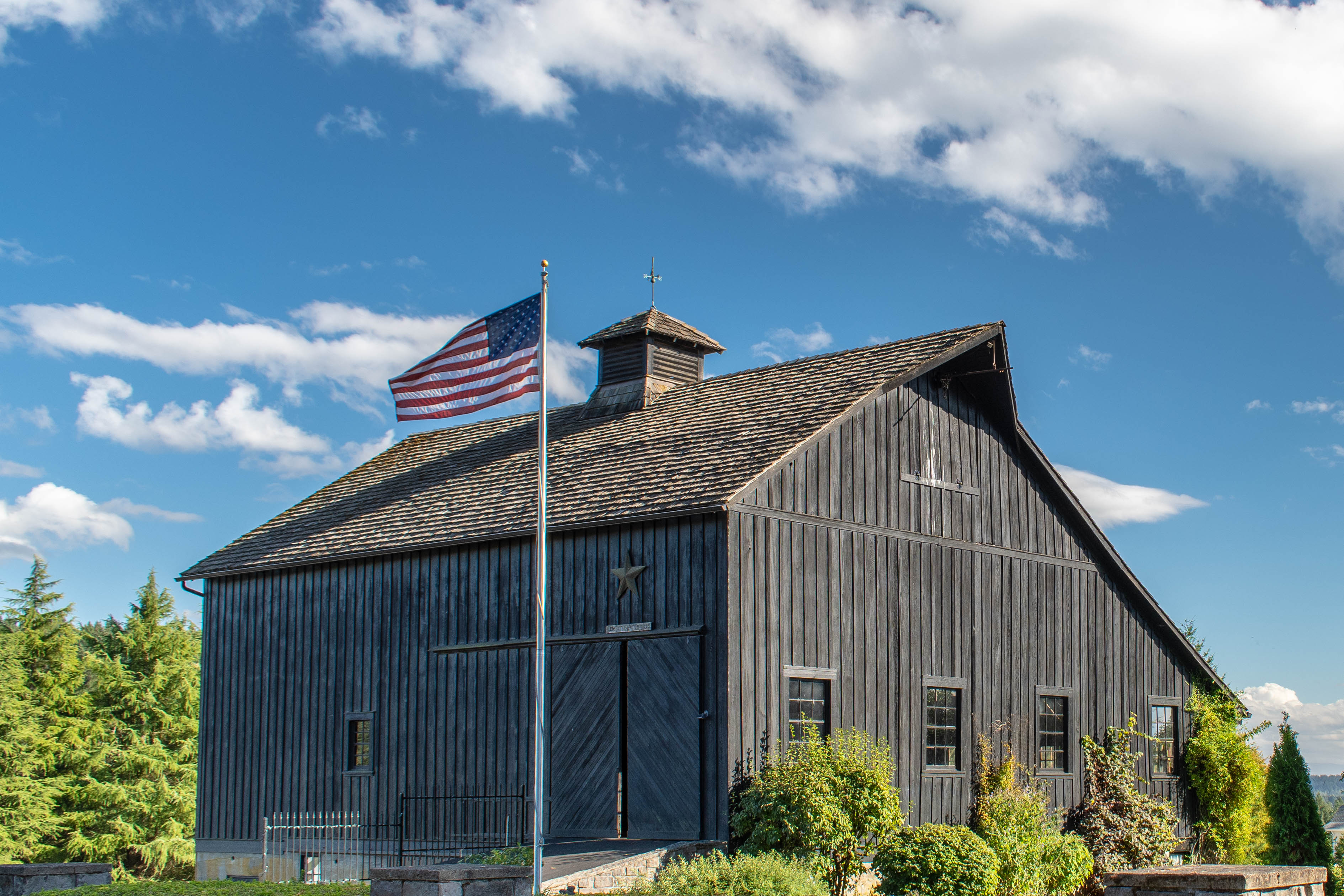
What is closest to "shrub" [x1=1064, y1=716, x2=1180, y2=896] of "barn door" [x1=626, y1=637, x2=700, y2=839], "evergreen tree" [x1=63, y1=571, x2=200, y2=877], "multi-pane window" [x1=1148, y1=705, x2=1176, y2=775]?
"multi-pane window" [x1=1148, y1=705, x2=1176, y2=775]

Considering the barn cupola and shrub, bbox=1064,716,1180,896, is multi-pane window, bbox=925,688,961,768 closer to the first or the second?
shrub, bbox=1064,716,1180,896

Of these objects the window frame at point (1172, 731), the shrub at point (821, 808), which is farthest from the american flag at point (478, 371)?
the window frame at point (1172, 731)

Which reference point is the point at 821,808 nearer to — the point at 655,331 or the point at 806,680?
the point at 806,680

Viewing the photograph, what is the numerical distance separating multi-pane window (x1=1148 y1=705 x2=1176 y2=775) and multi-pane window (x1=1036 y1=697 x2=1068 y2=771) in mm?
2410

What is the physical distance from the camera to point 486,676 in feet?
64.0

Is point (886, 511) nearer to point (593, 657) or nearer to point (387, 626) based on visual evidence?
point (593, 657)

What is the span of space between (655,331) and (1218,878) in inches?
583

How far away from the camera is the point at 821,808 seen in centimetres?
1561

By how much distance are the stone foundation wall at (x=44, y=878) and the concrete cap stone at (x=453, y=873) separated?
19.7 ft

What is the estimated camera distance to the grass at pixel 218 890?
1424cm

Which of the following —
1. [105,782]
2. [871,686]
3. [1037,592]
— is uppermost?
[1037,592]

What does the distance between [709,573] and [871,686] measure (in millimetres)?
3216

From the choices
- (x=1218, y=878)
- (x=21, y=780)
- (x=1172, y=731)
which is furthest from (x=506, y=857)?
(x=21, y=780)

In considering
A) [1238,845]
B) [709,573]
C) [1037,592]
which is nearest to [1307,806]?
[1238,845]
